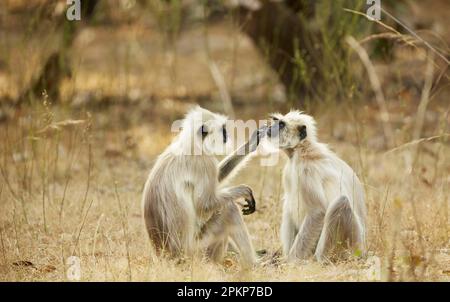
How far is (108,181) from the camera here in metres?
7.93

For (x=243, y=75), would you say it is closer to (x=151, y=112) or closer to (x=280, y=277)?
(x=151, y=112)

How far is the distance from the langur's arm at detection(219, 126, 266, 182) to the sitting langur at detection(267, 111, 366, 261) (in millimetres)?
80

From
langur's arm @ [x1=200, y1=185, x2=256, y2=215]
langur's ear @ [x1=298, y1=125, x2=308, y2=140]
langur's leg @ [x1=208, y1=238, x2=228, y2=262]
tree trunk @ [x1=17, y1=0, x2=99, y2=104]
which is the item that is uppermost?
tree trunk @ [x1=17, y1=0, x2=99, y2=104]

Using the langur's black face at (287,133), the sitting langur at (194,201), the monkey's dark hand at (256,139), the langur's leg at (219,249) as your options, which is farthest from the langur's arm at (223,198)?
the langur's black face at (287,133)

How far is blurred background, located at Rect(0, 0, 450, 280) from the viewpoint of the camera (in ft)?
16.6

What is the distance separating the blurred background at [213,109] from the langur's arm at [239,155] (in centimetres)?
44

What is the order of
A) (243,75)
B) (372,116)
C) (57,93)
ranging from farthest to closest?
(243,75) < (372,116) < (57,93)

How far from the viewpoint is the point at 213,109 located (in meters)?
11.2

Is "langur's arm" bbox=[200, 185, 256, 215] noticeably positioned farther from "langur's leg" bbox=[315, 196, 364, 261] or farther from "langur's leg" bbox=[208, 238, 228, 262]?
"langur's leg" bbox=[315, 196, 364, 261]

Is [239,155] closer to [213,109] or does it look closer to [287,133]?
[287,133]

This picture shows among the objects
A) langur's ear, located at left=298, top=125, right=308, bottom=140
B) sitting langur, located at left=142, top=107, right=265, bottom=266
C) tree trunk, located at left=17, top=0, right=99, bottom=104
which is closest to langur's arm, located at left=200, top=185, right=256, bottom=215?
sitting langur, located at left=142, top=107, right=265, bottom=266

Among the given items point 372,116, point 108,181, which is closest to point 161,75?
point 372,116

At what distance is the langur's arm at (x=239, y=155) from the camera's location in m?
5.50
